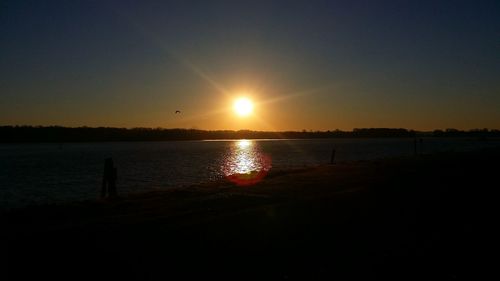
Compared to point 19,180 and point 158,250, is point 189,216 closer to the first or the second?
point 158,250

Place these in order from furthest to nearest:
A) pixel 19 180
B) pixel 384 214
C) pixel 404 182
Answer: pixel 19 180 < pixel 404 182 < pixel 384 214

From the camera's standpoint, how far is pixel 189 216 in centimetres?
1259

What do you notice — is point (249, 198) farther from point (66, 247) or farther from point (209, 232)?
point (66, 247)

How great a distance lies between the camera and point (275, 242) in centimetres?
961

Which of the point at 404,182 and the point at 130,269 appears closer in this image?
the point at 130,269

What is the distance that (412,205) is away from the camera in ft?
45.5

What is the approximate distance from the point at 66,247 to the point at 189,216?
3924 millimetres

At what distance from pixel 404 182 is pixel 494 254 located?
1175cm

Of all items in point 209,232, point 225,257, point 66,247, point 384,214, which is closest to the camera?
point 225,257

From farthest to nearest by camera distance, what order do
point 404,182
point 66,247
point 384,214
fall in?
point 404,182, point 384,214, point 66,247

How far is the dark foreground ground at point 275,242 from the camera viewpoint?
25.9ft

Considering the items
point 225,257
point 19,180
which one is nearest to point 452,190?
point 225,257

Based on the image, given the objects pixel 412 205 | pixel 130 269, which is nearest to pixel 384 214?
pixel 412 205

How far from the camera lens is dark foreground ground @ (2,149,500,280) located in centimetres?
788
